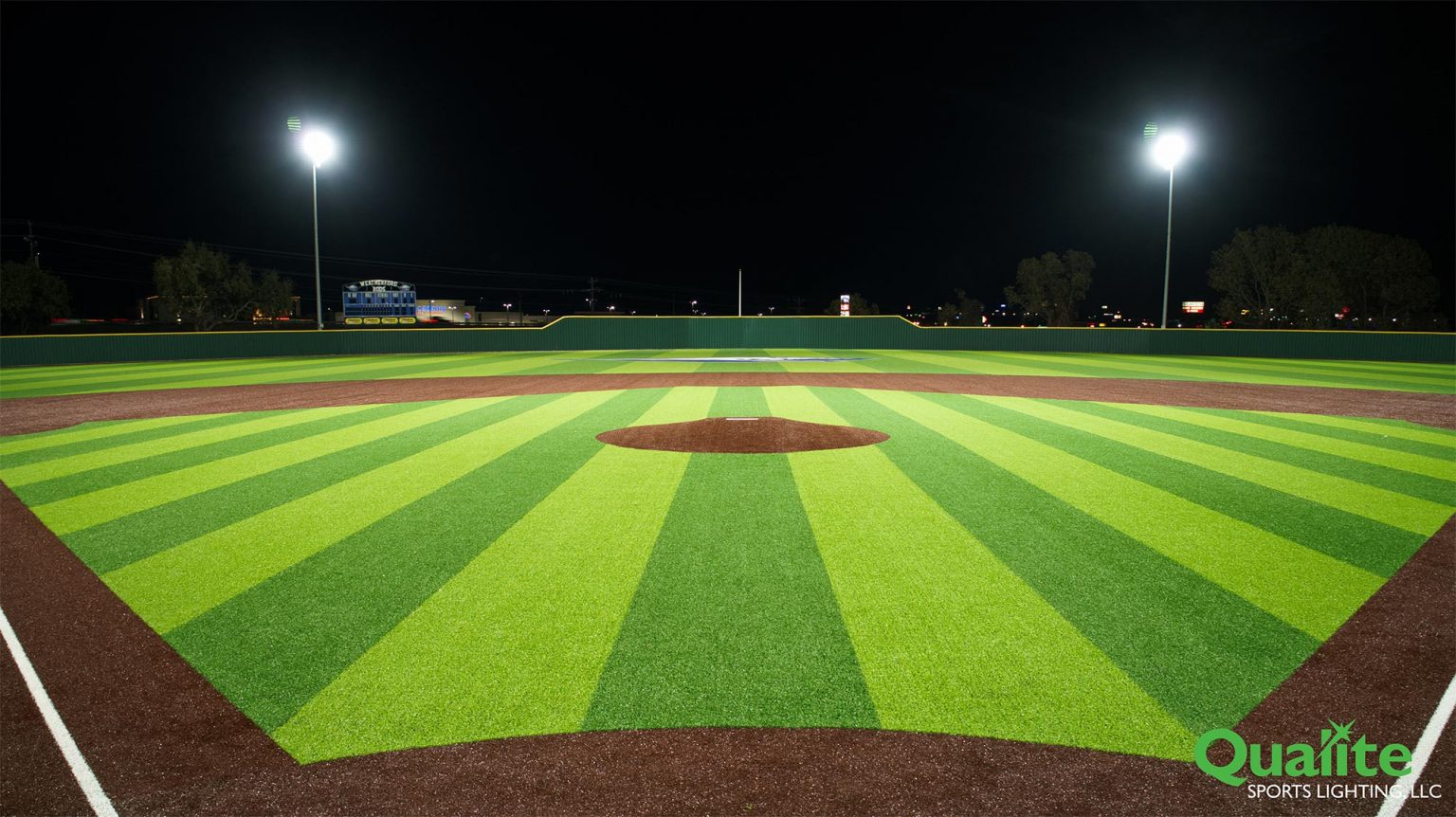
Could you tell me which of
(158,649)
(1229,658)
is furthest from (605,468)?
(1229,658)

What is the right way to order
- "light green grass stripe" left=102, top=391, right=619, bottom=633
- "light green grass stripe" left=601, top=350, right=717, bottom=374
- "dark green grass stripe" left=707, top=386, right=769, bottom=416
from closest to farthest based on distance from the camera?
"light green grass stripe" left=102, top=391, right=619, bottom=633 → "dark green grass stripe" left=707, top=386, right=769, bottom=416 → "light green grass stripe" left=601, top=350, right=717, bottom=374

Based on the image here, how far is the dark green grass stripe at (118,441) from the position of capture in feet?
32.3

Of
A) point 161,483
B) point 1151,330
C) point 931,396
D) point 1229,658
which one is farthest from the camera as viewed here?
point 1151,330

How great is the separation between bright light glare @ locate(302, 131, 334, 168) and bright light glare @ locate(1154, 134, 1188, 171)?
31.3 meters

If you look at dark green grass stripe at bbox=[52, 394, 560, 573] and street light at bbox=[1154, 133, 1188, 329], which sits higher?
street light at bbox=[1154, 133, 1188, 329]

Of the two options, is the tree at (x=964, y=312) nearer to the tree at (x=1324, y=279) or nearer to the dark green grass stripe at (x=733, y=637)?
the tree at (x=1324, y=279)

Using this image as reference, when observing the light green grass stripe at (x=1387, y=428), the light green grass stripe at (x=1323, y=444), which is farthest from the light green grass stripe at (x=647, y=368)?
the light green grass stripe at (x=1387, y=428)

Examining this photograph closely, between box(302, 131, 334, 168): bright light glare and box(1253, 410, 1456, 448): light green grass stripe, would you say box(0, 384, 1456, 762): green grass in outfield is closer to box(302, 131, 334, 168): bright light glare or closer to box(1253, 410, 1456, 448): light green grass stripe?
box(1253, 410, 1456, 448): light green grass stripe

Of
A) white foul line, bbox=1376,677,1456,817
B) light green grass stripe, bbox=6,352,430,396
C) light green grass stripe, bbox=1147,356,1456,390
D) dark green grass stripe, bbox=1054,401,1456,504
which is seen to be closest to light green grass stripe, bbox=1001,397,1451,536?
dark green grass stripe, bbox=1054,401,1456,504

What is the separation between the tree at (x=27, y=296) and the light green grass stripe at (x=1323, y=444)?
80324mm

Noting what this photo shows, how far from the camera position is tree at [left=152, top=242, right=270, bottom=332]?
2820 inches

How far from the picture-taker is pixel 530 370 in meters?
23.8

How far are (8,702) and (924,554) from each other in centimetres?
503

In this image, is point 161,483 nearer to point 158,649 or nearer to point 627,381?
point 158,649
